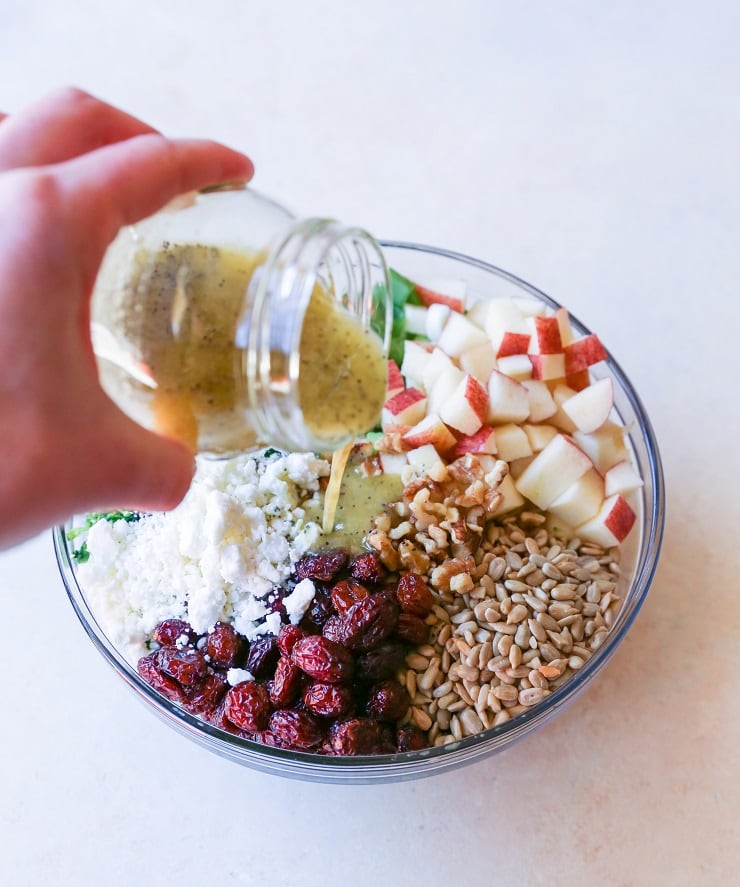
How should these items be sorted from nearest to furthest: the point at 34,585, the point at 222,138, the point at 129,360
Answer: the point at 129,360, the point at 34,585, the point at 222,138

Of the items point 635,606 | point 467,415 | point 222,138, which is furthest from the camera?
point 222,138

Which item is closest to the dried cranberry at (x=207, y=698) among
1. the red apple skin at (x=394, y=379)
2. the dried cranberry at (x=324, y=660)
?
the dried cranberry at (x=324, y=660)

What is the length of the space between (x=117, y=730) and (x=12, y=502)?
3.09 feet

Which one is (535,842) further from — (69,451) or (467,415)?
(69,451)

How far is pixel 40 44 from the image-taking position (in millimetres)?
2531

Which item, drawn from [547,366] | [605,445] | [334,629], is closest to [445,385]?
[547,366]

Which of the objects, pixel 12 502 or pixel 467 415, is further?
pixel 467 415

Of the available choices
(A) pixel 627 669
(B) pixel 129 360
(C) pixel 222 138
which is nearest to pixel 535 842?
(A) pixel 627 669

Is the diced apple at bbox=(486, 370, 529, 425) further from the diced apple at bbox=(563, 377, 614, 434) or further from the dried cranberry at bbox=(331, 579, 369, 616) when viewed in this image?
the dried cranberry at bbox=(331, 579, 369, 616)

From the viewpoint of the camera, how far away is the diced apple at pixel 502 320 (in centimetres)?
178

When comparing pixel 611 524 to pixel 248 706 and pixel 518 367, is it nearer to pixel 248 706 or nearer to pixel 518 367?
pixel 518 367

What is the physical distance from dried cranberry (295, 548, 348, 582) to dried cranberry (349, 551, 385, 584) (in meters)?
0.03

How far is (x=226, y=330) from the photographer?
3.46 ft

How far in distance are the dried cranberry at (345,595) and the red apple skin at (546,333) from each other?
61 cm
